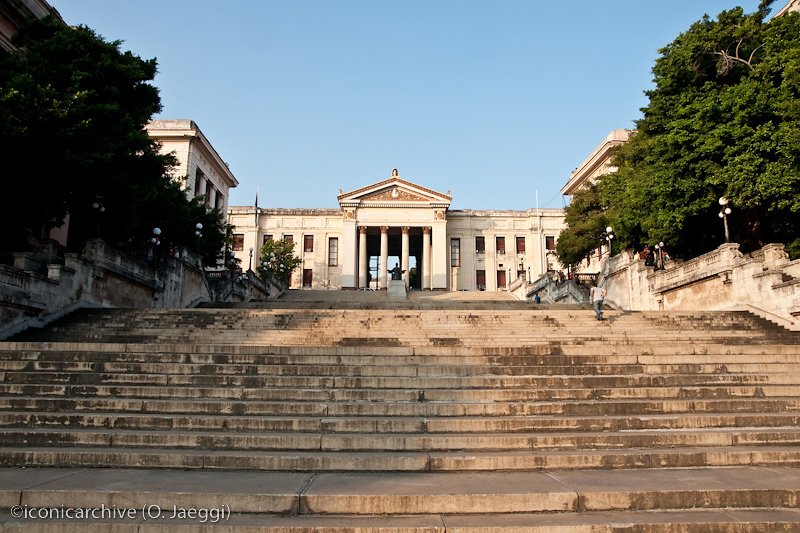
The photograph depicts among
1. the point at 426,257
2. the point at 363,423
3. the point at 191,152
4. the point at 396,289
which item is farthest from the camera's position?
the point at 426,257

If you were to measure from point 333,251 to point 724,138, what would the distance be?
48873 mm

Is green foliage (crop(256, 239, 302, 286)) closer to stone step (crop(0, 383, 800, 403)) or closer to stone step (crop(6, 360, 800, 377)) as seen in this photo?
stone step (crop(6, 360, 800, 377))

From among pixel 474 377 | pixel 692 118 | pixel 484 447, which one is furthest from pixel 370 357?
pixel 692 118

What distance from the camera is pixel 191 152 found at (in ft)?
143

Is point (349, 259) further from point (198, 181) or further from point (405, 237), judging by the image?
point (198, 181)

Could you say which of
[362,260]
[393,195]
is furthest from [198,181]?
[393,195]

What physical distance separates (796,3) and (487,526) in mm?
30888

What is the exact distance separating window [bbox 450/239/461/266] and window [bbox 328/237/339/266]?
1420 centimetres

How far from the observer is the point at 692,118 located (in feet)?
65.9

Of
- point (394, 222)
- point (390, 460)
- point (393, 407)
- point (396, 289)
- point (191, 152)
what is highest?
point (191, 152)

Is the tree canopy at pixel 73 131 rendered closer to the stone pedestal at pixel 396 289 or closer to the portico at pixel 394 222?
the stone pedestal at pixel 396 289

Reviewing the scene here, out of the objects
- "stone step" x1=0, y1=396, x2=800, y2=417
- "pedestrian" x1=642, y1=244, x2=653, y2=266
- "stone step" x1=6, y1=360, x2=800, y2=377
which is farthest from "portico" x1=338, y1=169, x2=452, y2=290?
"stone step" x1=0, y1=396, x2=800, y2=417

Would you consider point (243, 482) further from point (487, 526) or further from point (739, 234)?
point (739, 234)

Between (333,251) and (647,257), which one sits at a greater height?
(333,251)
